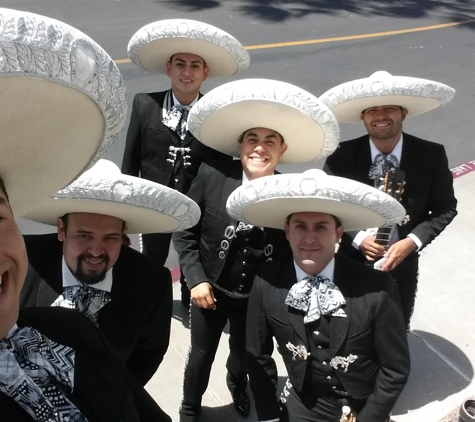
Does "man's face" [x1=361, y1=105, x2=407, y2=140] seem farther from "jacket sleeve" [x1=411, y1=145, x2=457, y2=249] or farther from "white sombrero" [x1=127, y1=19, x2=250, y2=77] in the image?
"white sombrero" [x1=127, y1=19, x2=250, y2=77]

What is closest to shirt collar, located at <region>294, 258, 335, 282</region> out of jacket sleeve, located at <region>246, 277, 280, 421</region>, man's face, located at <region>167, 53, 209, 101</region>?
jacket sleeve, located at <region>246, 277, 280, 421</region>

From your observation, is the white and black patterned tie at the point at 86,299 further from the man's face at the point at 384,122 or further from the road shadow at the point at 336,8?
the road shadow at the point at 336,8

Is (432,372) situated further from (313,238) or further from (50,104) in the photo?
(50,104)

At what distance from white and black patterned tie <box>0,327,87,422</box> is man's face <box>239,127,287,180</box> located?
5.27 ft

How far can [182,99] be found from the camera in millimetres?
3852

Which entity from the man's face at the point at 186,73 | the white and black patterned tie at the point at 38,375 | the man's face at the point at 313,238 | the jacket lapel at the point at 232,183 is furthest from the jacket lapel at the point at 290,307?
the man's face at the point at 186,73

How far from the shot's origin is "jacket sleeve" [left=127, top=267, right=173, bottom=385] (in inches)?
103

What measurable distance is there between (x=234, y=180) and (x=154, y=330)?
3.09 ft

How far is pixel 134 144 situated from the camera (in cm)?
394

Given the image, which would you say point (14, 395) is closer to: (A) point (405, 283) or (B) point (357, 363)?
(B) point (357, 363)

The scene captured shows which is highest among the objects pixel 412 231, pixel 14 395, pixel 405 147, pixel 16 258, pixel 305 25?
pixel 305 25

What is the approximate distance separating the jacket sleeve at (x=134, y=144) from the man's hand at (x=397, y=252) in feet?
6.11

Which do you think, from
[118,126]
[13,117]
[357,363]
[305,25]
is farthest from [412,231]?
[305,25]

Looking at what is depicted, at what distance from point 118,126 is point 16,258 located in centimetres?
41
